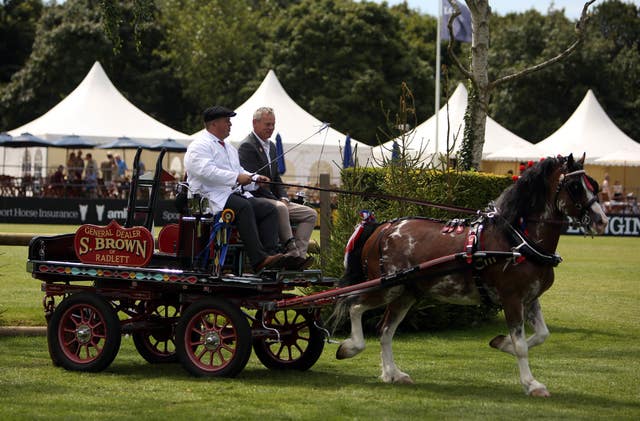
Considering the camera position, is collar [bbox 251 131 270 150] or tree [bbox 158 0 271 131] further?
tree [bbox 158 0 271 131]

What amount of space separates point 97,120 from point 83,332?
100ft

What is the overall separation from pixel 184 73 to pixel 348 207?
49.3 metres

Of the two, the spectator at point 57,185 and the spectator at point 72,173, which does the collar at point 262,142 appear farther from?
the spectator at point 72,173

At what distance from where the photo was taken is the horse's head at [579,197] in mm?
8883

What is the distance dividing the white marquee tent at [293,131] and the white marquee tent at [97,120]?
7.50ft

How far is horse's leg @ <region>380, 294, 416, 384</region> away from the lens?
373 inches

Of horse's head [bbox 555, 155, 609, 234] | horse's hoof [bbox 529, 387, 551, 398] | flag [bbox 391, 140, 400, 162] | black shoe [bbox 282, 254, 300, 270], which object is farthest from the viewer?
flag [bbox 391, 140, 400, 162]

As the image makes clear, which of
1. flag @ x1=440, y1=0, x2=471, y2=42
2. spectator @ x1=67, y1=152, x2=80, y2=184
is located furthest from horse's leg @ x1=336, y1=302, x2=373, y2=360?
flag @ x1=440, y1=0, x2=471, y2=42

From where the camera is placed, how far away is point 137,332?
10.1 metres

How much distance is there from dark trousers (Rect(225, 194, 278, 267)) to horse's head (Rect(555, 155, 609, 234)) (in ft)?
8.18

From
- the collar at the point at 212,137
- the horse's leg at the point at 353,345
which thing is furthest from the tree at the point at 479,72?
the horse's leg at the point at 353,345

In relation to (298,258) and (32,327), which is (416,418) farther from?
(32,327)

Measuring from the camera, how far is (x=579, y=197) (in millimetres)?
8977

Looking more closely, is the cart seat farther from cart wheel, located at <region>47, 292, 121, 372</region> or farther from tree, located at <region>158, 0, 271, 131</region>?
tree, located at <region>158, 0, 271, 131</region>
